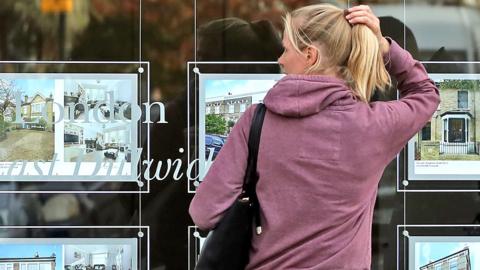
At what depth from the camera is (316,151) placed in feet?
4.42

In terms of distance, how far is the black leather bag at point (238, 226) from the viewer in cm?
136

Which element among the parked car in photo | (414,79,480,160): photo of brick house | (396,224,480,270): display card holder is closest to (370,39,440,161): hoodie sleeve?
(414,79,480,160): photo of brick house

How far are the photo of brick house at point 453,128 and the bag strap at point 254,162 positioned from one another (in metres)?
1.50

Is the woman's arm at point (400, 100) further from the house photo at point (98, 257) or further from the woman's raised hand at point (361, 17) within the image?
the house photo at point (98, 257)

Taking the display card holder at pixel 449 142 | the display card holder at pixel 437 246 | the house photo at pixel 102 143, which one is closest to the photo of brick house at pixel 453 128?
the display card holder at pixel 449 142

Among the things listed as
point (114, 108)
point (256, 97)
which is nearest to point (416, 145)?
point (256, 97)

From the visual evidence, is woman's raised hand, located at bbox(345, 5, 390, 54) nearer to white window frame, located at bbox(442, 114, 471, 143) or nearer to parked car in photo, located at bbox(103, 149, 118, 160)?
white window frame, located at bbox(442, 114, 471, 143)

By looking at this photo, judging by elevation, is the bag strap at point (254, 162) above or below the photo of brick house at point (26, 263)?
above

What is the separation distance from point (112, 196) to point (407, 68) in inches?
60.8

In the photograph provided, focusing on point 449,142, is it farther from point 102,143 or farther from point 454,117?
point 102,143

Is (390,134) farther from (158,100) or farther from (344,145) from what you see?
(158,100)

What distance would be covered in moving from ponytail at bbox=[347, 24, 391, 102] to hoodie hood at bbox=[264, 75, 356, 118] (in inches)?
1.8

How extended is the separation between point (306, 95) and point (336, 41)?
0.48 ft

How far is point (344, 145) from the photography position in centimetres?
136
